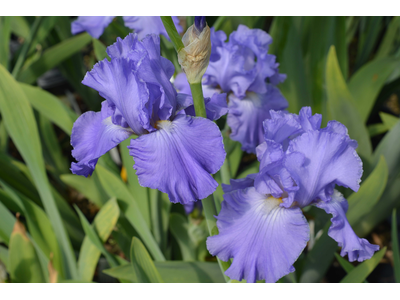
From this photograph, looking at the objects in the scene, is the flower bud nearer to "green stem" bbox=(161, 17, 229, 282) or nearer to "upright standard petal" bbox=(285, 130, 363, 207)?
"green stem" bbox=(161, 17, 229, 282)

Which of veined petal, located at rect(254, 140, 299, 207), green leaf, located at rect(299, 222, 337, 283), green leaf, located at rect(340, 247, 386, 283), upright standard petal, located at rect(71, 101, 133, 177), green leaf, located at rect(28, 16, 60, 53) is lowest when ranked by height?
green leaf, located at rect(299, 222, 337, 283)

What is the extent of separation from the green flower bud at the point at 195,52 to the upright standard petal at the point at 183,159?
0.06 metres

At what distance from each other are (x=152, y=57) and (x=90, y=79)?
95mm

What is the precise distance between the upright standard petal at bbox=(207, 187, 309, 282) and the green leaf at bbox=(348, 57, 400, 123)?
28.2 inches

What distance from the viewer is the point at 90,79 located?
47 cm

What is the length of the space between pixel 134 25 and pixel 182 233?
2.09 feet

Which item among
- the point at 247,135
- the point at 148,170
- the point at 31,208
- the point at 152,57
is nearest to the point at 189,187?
the point at 148,170

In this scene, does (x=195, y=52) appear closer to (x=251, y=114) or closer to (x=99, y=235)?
(x=251, y=114)

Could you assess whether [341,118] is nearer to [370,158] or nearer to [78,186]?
[370,158]

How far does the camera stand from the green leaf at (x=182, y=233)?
3.43 ft

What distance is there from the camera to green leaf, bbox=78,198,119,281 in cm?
90

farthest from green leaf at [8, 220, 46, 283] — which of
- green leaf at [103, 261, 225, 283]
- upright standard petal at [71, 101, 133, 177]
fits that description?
upright standard petal at [71, 101, 133, 177]

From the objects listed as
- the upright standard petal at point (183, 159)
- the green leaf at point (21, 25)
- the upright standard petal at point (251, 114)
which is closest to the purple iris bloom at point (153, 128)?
the upright standard petal at point (183, 159)

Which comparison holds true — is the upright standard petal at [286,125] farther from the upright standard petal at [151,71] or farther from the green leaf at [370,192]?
the green leaf at [370,192]
